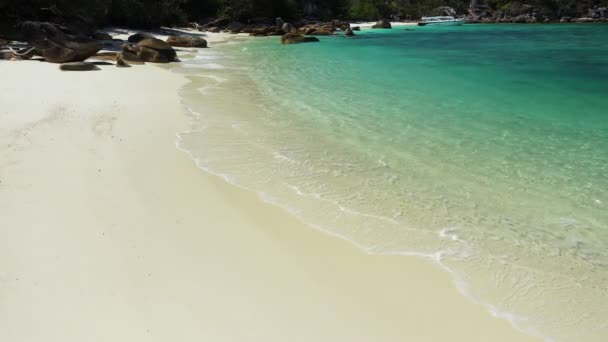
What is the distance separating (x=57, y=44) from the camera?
51.4 ft

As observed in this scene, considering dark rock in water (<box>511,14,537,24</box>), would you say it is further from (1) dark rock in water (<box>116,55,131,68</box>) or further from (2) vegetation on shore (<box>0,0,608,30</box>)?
(1) dark rock in water (<box>116,55,131,68</box>)

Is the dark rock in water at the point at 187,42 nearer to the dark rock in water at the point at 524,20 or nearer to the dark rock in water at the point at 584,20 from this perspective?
the dark rock in water at the point at 524,20

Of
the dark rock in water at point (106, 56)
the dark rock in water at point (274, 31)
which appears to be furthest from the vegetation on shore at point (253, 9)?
the dark rock in water at point (274, 31)

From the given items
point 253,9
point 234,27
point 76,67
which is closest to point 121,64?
point 76,67

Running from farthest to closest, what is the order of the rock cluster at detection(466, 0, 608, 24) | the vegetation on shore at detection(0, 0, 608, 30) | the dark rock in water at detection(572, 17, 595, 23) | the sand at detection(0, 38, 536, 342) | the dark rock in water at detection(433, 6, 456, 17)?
1. the dark rock in water at detection(433, 6, 456, 17)
2. the rock cluster at detection(466, 0, 608, 24)
3. the dark rock in water at detection(572, 17, 595, 23)
4. the vegetation on shore at detection(0, 0, 608, 30)
5. the sand at detection(0, 38, 536, 342)

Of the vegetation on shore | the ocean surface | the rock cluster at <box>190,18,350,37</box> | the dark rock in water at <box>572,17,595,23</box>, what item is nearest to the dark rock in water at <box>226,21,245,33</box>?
the rock cluster at <box>190,18,350,37</box>

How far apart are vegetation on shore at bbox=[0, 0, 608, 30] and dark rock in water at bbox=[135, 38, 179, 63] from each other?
8173 mm

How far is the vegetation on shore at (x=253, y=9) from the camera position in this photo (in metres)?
24.2

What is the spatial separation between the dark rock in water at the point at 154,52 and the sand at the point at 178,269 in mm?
12494

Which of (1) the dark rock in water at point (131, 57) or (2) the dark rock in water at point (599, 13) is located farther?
(2) the dark rock in water at point (599, 13)

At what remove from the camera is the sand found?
3.18 metres

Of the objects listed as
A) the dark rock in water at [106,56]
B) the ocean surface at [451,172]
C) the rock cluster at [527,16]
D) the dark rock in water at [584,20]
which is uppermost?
the rock cluster at [527,16]

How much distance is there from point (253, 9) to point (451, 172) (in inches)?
2072

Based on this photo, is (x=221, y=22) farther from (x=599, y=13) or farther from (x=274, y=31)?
(x=599, y=13)
